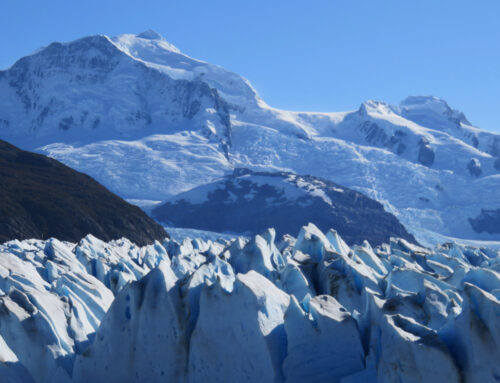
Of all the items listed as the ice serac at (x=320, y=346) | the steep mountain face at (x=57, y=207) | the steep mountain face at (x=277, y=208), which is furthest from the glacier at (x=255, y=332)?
the steep mountain face at (x=277, y=208)

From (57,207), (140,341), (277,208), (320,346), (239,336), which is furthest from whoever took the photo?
(277,208)

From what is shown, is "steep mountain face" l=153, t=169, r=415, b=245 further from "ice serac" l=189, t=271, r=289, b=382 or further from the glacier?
"ice serac" l=189, t=271, r=289, b=382

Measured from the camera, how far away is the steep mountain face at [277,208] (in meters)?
153

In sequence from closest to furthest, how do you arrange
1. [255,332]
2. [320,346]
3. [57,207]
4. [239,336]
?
[320,346], [255,332], [239,336], [57,207]

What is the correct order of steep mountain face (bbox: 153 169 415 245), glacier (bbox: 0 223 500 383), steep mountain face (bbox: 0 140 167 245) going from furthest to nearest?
steep mountain face (bbox: 153 169 415 245), steep mountain face (bbox: 0 140 167 245), glacier (bbox: 0 223 500 383)

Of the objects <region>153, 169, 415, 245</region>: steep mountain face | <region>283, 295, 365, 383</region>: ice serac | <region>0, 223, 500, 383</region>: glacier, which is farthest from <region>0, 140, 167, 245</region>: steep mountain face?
<region>153, 169, 415, 245</region>: steep mountain face

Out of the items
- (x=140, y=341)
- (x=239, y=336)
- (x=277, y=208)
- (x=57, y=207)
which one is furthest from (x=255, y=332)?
(x=277, y=208)

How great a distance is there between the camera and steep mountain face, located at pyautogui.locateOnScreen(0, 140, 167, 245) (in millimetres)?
62125

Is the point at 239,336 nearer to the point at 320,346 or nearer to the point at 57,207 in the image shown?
the point at 320,346

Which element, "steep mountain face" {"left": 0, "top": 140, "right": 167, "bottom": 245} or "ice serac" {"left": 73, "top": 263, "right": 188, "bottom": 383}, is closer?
"ice serac" {"left": 73, "top": 263, "right": 188, "bottom": 383}

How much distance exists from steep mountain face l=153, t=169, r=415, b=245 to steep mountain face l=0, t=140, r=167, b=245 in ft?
249

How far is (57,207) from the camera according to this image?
67125mm

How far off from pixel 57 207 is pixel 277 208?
329 feet

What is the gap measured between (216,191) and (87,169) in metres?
34.1
